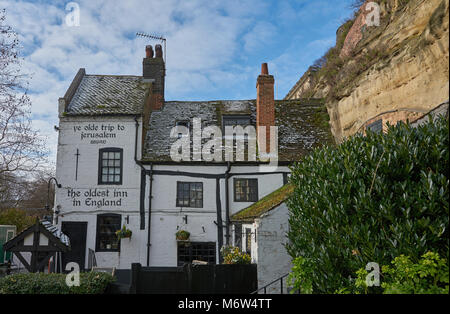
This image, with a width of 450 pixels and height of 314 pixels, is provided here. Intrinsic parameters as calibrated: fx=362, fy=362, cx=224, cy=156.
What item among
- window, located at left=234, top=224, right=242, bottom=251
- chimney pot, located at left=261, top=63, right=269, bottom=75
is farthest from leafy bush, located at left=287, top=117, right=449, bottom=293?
chimney pot, located at left=261, top=63, right=269, bottom=75

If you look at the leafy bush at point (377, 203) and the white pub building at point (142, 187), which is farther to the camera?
the white pub building at point (142, 187)

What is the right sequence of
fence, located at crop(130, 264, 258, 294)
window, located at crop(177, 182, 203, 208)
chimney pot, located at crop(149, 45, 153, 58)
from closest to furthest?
fence, located at crop(130, 264, 258, 294) < window, located at crop(177, 182, 203, 208) < chimney pot, located at crop(149, 45, 153, 58)

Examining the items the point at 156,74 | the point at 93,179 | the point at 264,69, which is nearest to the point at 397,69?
the point at 264,69

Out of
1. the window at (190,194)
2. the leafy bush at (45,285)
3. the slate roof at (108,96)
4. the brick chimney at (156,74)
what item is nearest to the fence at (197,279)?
the leafy bush at (45,285)

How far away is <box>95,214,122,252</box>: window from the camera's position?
15.9 meters

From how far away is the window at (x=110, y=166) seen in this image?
1650 centimetres

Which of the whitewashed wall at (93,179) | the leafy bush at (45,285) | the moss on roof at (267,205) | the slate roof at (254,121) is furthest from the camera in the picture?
the slate roof at (254,121)

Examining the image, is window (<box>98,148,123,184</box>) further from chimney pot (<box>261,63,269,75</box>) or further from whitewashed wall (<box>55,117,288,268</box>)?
chimney pot (<box>261,63,269,75</box>)

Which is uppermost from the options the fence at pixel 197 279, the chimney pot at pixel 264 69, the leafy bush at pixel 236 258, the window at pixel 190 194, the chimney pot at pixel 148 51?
the chimney pot at pixel 148 51

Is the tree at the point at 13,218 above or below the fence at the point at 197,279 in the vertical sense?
above

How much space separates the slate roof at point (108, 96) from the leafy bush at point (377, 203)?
1227cm

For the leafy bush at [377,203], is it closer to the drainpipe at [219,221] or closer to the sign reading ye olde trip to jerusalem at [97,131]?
the drainpipe at [219,221]

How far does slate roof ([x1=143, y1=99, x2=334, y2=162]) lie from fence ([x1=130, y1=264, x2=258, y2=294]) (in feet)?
21.1

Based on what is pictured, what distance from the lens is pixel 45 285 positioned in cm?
909
